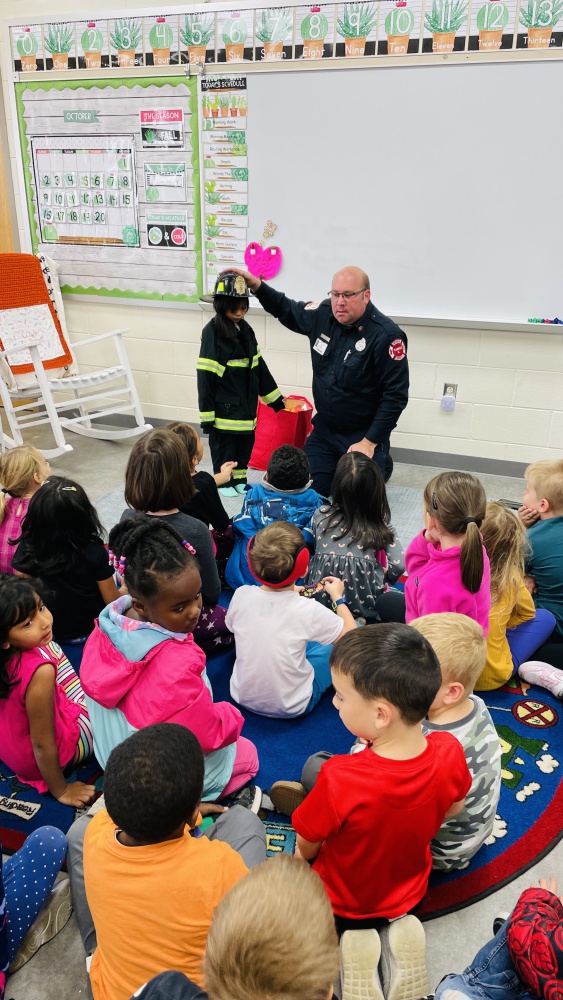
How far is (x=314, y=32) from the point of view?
389 centimetres

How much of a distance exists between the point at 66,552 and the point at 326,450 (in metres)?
1.77

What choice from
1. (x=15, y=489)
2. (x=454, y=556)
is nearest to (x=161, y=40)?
(x=15, y=489)

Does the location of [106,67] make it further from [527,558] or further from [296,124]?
[527,558]

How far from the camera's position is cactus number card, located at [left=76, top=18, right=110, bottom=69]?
4359 mm

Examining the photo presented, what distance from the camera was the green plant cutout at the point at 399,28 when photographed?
369 centimetres

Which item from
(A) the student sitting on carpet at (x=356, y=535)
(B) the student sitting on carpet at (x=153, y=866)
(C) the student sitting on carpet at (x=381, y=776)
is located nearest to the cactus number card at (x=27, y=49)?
(A) the student sitting on carpet at (x=356, y=535)

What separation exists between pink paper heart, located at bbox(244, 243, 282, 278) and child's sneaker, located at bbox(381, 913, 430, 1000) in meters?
3.74

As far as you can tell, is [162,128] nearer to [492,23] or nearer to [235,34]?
[235,34]

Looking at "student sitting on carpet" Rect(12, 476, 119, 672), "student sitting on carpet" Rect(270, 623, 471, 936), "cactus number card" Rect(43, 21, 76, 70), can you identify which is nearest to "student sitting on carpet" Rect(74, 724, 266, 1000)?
"student sitting on carpet" Rect(270, 623, 471, 936)

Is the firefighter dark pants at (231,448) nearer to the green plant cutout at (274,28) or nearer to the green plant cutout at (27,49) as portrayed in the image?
the green plant cutout at (274,28)

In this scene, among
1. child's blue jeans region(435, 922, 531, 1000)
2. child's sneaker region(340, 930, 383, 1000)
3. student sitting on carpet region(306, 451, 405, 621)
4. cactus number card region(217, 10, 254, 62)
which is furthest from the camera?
cactus number card region(217, 10, 254, 62)

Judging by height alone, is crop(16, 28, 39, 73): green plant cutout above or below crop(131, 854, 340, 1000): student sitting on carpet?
above

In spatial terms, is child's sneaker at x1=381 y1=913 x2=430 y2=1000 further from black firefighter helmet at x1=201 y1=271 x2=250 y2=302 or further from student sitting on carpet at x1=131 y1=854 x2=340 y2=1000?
black firefighter helmet at x1=201 y1=271 x2=250 y2=302

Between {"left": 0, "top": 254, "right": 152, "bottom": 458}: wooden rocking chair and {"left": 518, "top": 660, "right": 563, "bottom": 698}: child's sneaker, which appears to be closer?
{"left": 518, "top": 660, "right": 563, "bottom": 698}: child's sneaker
